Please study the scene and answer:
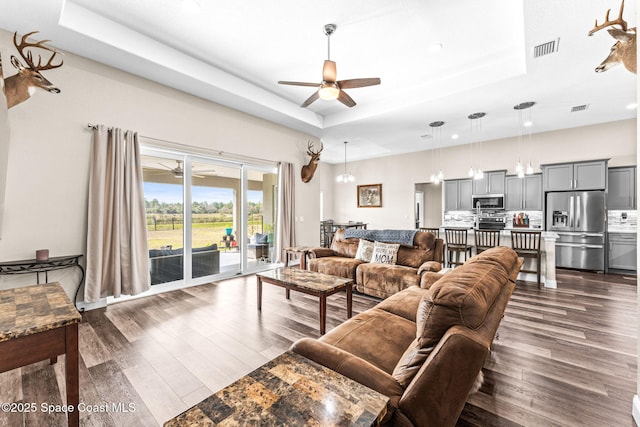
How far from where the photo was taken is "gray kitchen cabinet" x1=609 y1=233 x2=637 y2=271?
526cm

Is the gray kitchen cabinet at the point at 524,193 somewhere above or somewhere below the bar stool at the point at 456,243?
above

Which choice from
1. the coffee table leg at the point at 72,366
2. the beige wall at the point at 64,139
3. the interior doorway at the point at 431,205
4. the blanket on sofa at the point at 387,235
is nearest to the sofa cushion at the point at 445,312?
the coffee table leg at the point at 72,366

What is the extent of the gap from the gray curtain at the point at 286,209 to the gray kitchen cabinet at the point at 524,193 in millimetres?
5203

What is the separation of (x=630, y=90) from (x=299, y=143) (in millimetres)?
5690

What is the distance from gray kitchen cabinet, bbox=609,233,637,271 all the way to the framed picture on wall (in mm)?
5344

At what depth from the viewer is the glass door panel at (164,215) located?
13.7ft

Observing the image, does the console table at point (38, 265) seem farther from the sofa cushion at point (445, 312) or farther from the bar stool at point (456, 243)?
the bar stool at point (456, 243)

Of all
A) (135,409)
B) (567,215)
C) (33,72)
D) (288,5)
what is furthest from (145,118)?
(567,215)

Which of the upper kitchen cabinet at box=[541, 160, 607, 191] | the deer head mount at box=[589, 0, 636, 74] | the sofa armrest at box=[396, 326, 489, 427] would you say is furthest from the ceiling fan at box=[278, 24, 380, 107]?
the upper kitchen cabinet at box=[541, 160, 607, 191]

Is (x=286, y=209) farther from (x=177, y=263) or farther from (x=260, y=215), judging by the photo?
(x=177, y=263)

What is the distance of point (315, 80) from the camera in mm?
4539

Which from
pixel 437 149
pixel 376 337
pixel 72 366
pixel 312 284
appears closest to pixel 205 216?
pixel 312 284

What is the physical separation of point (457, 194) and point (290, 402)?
302 inches

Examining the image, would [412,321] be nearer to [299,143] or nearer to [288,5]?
[288,5]
